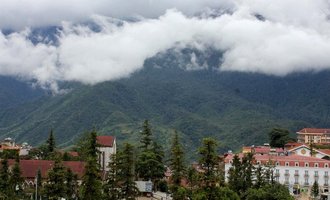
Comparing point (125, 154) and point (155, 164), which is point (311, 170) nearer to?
point (155, 164)

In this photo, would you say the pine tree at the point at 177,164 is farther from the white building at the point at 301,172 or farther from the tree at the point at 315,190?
the white building at the point at 301,172

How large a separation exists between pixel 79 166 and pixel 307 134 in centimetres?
10356

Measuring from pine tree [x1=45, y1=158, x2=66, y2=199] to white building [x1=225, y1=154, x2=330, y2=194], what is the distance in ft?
204

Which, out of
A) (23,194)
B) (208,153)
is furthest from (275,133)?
(208,153)

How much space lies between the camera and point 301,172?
118062mm

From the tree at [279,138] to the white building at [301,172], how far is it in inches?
1143

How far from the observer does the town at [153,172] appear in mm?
59000

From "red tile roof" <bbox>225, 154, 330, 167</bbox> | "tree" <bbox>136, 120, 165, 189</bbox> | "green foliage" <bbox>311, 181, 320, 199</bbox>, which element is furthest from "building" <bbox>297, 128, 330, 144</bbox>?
"tree" <bbox>136, 120, 165, 189</bbox>

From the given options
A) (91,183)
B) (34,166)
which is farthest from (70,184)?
(34,166)

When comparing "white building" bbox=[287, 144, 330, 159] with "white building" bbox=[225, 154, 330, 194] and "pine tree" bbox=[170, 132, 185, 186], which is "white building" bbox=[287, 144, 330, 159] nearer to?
"white building" bbox=[225, 154, 330, 194]

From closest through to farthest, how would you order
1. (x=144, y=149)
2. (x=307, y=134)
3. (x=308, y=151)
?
1. (x=144, y=149)
2. (x=308, y=151)
3. (x=307, y=134)

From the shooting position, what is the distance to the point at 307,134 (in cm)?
18362

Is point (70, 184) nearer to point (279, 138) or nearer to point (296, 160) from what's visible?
point (296, 160)

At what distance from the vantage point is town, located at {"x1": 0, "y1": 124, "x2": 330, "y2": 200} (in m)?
59.0
